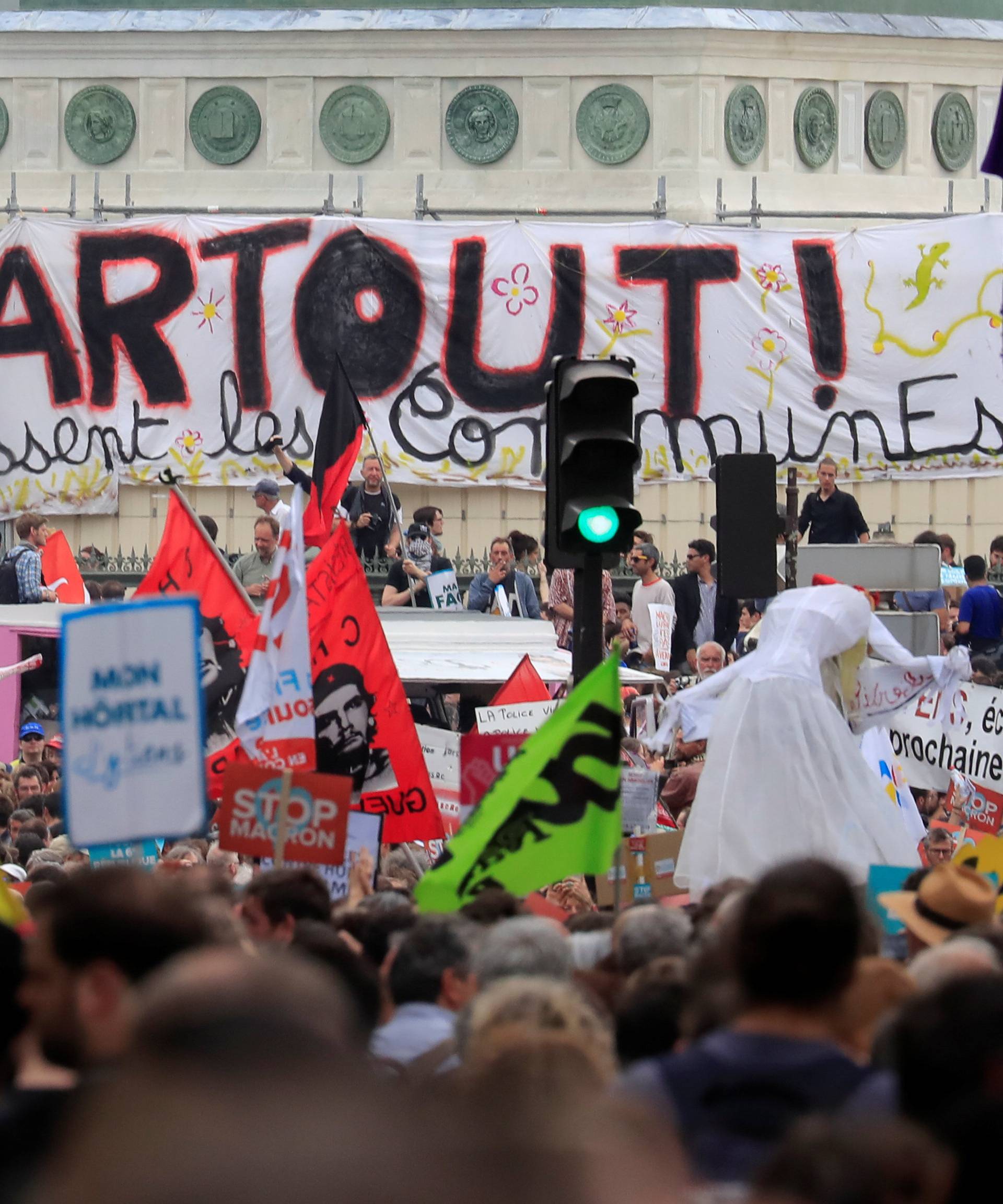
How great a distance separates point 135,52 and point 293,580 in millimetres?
18920

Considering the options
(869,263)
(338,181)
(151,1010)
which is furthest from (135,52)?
(151,1010)

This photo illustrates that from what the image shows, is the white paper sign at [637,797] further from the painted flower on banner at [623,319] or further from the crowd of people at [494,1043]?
the painted flower on banner at [623,319]

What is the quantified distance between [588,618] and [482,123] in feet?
59.4

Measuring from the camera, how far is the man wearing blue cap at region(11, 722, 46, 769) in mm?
12465

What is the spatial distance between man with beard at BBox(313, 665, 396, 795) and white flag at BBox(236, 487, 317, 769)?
0.36 meters

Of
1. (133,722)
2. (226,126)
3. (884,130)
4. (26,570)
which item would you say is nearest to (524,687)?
(133,722)

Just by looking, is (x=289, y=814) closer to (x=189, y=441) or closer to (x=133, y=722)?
(x=133, y=722)

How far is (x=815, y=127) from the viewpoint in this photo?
997 inches

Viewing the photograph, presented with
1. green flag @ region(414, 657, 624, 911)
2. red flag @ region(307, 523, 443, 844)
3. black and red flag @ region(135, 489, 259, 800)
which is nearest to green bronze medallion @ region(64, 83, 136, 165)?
black and red flag @ region(135, 489, 259, 800)

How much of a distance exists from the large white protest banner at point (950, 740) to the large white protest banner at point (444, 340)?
917cm

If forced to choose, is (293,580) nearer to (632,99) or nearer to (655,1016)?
(655,1016)

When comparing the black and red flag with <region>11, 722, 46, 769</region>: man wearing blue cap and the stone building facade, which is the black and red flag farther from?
the stone building facade

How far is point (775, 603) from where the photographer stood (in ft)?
29.0

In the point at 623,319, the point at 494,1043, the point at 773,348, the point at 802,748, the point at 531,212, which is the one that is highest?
the point at 531,212
